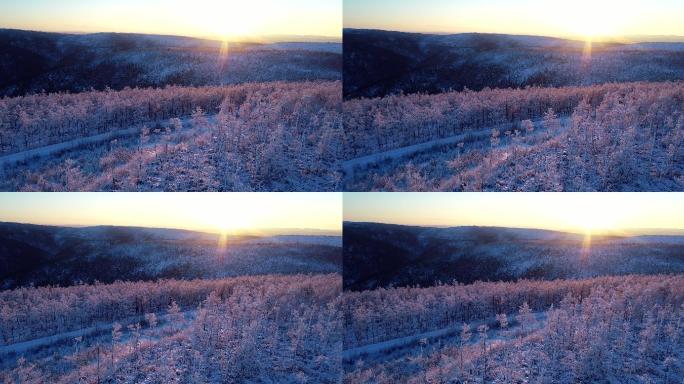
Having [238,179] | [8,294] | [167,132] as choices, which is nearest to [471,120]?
[238,179]

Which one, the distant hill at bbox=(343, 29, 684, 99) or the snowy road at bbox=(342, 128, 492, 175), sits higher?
the distant hill at bbox=(343, 29, 684, 99)

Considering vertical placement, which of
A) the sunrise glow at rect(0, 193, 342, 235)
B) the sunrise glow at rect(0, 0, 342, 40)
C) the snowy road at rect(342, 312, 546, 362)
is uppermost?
the sunrise glow at rect(0, 0, 342, 40)

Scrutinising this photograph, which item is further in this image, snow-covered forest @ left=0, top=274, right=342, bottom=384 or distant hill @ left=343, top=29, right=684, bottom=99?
distant hill @ left=343, top=29, right=684, bottom=99

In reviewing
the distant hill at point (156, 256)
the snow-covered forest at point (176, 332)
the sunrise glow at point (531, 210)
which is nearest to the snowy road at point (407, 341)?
the snow-covered forest at point (176, 332)

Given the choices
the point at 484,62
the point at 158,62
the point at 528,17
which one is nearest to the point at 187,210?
the point at 158,62

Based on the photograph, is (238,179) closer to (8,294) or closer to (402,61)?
(402,61)

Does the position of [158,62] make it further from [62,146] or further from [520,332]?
[520,332]

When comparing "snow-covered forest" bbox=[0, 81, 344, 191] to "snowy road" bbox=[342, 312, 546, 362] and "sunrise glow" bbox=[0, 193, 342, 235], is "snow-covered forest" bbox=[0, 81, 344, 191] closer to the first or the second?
"sunrise glow" bbox=[0, 193, 342, 235]

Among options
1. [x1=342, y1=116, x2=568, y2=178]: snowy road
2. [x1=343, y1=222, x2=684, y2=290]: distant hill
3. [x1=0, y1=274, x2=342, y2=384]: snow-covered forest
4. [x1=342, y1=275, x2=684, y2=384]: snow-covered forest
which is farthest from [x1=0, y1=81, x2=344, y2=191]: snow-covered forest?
[x1=342, y1=275, x2=684, y2=384]: snow-covered forest
